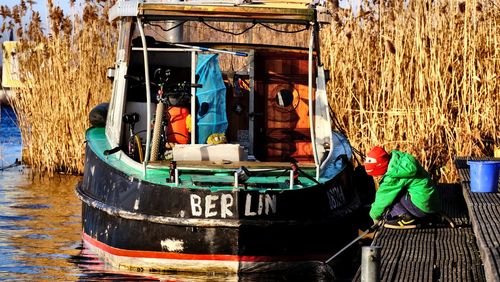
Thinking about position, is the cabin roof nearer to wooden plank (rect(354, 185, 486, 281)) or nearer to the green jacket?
the green jacket

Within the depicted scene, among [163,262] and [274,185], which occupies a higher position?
[274,185]

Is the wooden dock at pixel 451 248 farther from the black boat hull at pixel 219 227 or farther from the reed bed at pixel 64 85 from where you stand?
the reed bed at pixel 64 85

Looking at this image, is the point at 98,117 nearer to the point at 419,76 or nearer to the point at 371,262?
the point at 419,76

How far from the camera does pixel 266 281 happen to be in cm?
1208

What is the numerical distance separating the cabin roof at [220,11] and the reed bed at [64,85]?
7.85 meters

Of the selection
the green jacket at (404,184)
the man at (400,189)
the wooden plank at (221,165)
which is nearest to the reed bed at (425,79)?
the wooden plank at (221,165)

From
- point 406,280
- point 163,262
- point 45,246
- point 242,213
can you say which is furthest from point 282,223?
point 45,246

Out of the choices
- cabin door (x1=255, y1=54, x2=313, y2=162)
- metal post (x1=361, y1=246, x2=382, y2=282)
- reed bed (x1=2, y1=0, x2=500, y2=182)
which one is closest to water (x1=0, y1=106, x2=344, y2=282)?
cabin door (x1=255, y1=54, x2=313, y2=162)

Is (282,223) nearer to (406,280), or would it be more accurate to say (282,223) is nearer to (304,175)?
(304,175)

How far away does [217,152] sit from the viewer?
1359 cm

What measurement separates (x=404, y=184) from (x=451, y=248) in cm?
106

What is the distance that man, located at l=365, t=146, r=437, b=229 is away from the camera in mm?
11977

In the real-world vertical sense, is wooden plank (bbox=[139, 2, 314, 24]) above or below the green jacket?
above

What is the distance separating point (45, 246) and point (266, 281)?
13.0ft
